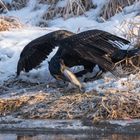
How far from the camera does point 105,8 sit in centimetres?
1218

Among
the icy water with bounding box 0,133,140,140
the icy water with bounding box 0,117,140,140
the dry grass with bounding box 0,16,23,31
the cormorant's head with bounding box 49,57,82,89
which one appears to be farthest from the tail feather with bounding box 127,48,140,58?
the dry grass with bounding box 0,16,23,31

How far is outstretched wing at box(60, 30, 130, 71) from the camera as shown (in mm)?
9070

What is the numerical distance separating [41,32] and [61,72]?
7.86ft

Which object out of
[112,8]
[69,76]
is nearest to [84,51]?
[69,76]

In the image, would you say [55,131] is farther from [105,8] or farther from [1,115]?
[105,8]

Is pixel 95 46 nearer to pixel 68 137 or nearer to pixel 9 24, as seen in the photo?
pixel 68 137

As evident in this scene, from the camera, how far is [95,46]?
29.8ft

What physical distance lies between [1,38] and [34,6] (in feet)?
5.81

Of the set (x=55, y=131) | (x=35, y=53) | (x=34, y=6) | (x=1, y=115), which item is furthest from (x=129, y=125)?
(x=34, y=6)

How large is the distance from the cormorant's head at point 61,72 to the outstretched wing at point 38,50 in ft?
1.06

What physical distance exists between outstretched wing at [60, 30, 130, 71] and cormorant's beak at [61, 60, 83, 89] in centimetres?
27

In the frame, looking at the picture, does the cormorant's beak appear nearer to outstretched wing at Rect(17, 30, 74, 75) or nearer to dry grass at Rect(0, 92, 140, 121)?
dry grass at Rect(0, 92, 140, 121)

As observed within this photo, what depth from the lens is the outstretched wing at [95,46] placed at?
9070mm

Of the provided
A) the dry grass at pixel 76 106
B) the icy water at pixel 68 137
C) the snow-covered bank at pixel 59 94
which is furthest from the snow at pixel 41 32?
the icy water at pixel 68 137
